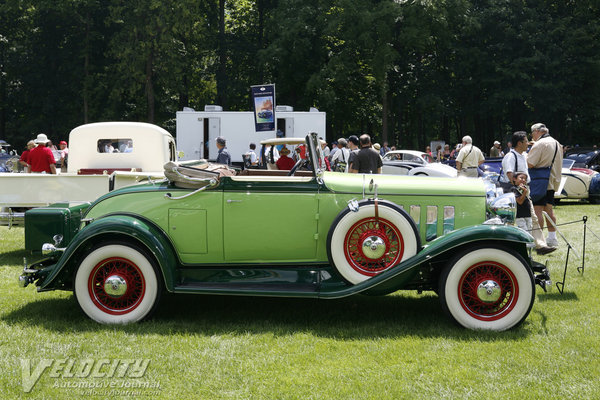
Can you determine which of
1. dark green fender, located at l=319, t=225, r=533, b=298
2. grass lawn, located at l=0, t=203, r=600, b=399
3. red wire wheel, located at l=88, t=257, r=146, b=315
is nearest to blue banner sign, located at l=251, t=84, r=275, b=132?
grass lawn, located at l=0, t=203, r=600, b=399

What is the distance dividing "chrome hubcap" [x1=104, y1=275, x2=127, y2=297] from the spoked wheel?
1.81 metres

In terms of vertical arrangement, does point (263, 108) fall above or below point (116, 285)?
above

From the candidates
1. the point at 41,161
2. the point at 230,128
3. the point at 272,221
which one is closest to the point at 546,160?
the point at 272,221

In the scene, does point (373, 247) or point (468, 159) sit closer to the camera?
point (373, 247)

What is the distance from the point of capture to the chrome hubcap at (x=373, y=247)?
16.4 ft

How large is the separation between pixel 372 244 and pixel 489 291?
3.35 ft

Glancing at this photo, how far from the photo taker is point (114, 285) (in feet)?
16.8

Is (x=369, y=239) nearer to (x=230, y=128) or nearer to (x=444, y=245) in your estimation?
(x=444, y=245)

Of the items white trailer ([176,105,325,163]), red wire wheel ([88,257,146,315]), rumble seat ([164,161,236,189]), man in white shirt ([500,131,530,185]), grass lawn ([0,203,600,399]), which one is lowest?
grass lawn ([0,203,600,399])

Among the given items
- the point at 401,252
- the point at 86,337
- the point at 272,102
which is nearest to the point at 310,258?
the point at 401,252

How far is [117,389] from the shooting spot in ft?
12.7

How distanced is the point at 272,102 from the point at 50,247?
31.0ft

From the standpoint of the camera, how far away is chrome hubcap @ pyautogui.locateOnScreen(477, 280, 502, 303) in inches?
192

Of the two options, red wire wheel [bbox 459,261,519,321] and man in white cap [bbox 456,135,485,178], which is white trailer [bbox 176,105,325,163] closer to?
man in white cap [bbox 456,135,485,178]
